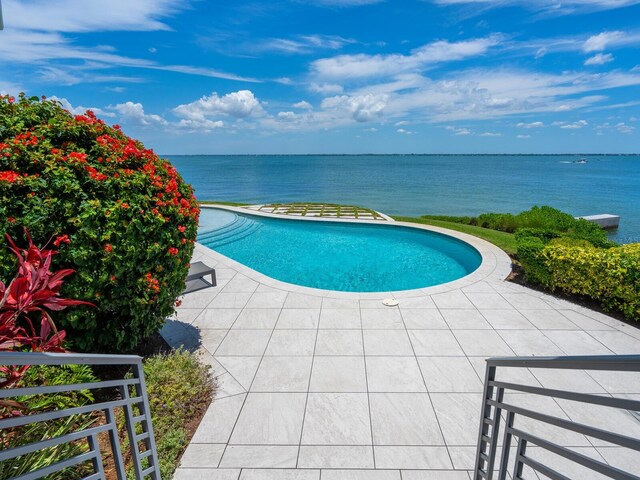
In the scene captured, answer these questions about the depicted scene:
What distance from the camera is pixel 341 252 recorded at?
1148cm

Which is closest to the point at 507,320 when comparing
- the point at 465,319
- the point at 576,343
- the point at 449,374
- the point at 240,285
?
the point at 465,319

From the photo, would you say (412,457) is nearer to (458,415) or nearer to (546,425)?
(458,415)

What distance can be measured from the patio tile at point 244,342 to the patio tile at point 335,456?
186 cm

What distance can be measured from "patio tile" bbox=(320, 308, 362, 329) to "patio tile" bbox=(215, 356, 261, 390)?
55.5 inches

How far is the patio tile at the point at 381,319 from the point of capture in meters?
5.64

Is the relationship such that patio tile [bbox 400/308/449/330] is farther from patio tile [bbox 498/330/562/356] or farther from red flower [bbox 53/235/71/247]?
red flower [bbox 53/235/71/247]

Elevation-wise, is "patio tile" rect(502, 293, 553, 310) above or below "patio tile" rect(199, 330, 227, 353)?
above

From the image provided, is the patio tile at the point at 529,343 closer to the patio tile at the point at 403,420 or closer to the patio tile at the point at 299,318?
the patio tile at the point at 403,420

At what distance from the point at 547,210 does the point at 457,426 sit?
1376 centimetres

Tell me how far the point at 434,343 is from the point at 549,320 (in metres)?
2.46

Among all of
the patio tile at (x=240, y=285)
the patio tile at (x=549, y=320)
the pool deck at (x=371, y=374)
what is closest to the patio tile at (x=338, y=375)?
the pool deck at (x=371, y=374)

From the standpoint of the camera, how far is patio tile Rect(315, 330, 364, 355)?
492cm

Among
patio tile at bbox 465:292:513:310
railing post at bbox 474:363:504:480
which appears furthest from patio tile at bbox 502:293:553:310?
railing post at bbox 474:363:504:480

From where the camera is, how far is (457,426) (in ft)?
11.6
